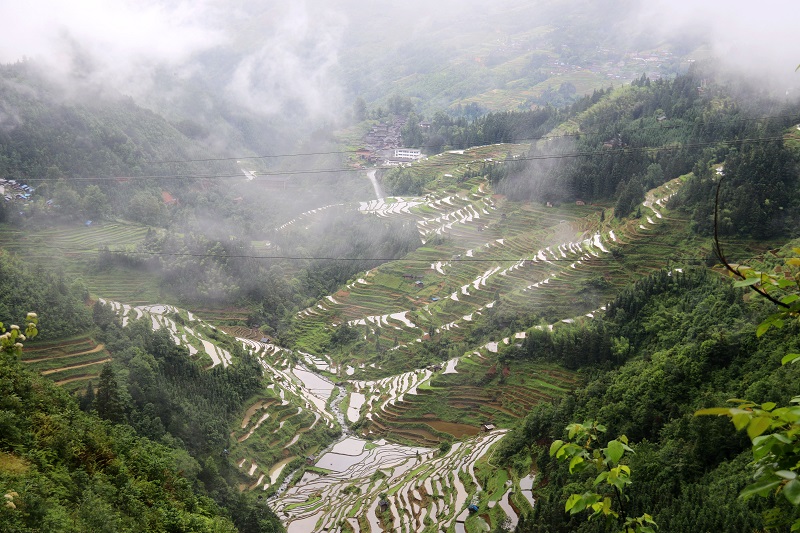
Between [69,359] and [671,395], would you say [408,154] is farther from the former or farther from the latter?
[671,395]

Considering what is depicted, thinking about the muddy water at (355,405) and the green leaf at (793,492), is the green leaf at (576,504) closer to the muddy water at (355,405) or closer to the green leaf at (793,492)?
the green leaf at (793,492)

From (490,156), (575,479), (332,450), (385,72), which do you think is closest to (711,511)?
(575,479)

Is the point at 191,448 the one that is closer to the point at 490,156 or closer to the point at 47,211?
the point at 47,211

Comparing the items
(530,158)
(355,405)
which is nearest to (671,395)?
(530,158)

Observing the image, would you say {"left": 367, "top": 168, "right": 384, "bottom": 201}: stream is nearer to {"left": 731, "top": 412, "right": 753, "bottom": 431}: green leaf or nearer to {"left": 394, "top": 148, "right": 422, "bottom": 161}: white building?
{"left": 394, "top": 148, "right": 422, "bottom": 161}: white building

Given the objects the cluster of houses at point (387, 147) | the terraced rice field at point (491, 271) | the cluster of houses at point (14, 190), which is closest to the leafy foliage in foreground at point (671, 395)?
the terraced rice field at point (491, 271)

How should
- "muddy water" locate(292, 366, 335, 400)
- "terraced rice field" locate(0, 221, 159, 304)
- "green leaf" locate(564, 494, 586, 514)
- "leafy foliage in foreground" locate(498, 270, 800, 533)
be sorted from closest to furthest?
"green leaf" locate(564, 494, 586, 514), "leafy foliage in foreground" locate(498, 270, 800, 533), "muddy water" locate(292, 366, 335, 400), "terraced rice field" locate(0, 221, 159, 304)

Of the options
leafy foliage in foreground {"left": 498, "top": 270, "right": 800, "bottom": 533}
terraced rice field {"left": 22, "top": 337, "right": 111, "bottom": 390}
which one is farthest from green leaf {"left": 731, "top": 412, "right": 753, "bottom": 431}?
terraced rice field {"left": 22, "top": 337, "right": 111, "bottom": 390}
